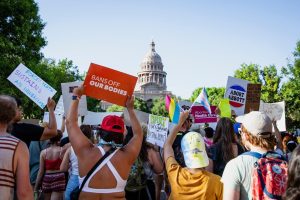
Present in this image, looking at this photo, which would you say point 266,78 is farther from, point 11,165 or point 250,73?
point 11,165

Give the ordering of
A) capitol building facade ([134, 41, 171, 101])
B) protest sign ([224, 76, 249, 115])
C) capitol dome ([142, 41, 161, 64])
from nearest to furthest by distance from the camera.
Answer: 1. protest sign ([224, 76, 249, 115])
2. capitol building facade ([134, 41, 171, 101])
3. capitol dome ([142, 41, 161, 64])

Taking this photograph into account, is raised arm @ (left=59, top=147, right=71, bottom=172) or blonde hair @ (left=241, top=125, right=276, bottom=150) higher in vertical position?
blonde hair @ (left=241, top=125, right=276, bottom=150)

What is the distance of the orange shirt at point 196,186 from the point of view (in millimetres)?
3176

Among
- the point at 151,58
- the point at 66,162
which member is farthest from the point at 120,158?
the point at 151,58

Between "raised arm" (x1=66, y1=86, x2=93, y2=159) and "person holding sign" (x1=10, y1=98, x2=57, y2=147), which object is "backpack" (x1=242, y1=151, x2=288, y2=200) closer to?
"raised arm" (x1=66, y1=86, x2=93, y2=159)

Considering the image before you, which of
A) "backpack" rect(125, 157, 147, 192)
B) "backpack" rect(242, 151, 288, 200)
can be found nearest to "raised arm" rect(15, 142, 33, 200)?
"backpack" rect(242, 151, 288, 200)

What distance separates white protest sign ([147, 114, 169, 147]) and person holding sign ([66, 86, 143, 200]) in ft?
13.8

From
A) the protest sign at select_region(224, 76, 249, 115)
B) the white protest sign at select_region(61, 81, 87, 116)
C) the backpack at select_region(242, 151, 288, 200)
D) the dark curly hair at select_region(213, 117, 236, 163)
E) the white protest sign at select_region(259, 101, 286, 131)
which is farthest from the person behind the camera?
the white protest sign at select_region(259, 101, 286, 131)

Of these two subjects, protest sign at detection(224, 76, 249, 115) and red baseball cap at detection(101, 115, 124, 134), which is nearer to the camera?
red baseball cap at detection(101, 115, 124, 134)

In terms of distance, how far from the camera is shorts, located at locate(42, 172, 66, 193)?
646 cm

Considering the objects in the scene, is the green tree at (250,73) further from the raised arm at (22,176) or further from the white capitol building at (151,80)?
the white capitol building at (151,80)

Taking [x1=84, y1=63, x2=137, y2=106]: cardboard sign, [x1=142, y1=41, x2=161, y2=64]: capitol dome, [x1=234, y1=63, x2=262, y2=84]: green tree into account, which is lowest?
[x1=84, y1=63, x2=137, y2=106]: cardboard sign

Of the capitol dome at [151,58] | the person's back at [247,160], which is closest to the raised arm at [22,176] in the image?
the person's back at [247,160]

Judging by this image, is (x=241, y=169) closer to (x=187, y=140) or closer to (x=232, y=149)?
(x=187, y=140)
